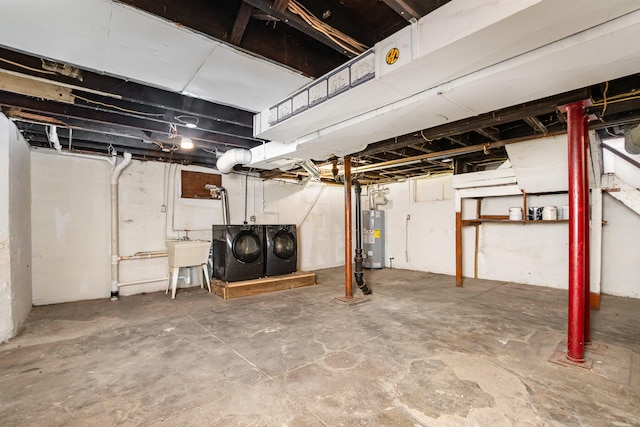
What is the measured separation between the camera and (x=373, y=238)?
6848 mm

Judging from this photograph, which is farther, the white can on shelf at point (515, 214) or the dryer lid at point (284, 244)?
the dryer lid at point (284, 244)

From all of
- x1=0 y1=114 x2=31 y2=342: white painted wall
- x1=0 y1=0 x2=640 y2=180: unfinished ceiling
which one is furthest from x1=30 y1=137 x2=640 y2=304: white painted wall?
x1=0 y1=0 x2=640 y2=180: unfinished ceiling

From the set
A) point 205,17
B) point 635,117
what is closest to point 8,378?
point 205,17

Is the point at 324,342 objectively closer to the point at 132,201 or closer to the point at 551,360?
the point at 551,360

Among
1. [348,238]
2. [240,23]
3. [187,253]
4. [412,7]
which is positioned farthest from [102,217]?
[412,7]

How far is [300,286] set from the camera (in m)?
4.98

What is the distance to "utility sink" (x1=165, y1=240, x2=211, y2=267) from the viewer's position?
4234mm

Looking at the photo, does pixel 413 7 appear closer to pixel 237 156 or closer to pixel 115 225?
pixel 237 156

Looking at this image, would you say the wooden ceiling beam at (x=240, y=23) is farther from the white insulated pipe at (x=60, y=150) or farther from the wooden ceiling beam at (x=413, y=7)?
the white insulated pipe at (x=60, y=150)

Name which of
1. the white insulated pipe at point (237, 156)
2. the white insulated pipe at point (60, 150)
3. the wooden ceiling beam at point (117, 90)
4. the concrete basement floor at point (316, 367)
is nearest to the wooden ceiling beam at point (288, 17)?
the wooden ceiling beam at point (117, 90)

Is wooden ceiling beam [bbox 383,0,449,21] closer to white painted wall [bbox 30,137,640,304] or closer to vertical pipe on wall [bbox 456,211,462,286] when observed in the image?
vertical pipe on wall [bbox 456,211,462,286]

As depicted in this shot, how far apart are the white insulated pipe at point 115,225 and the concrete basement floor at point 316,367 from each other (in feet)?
1.61

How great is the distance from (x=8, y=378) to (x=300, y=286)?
3.50m

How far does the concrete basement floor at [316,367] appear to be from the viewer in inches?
66.5
